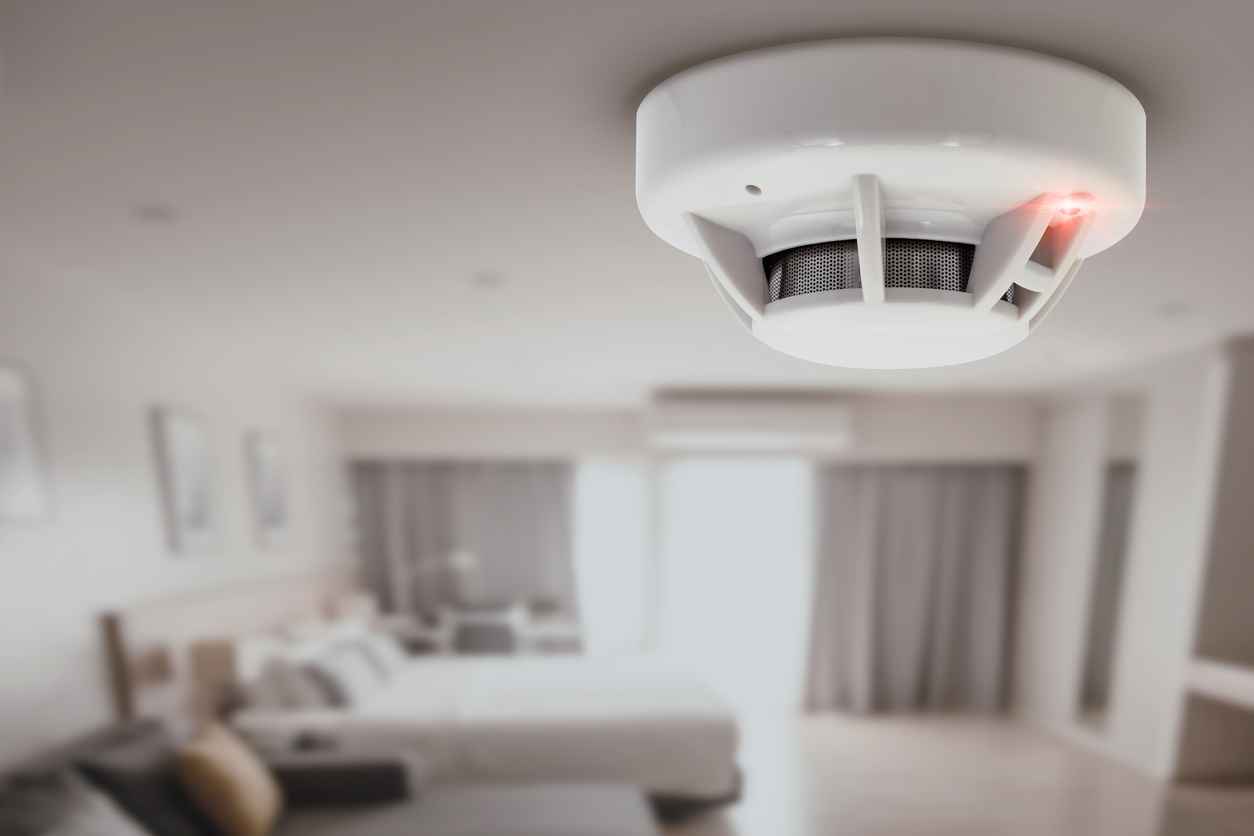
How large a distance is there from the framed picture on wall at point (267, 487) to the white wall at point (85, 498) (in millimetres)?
299

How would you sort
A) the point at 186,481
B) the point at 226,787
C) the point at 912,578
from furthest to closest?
the point at 912,578
the point at 186,481
the point at 226,787

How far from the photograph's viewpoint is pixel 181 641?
298cm

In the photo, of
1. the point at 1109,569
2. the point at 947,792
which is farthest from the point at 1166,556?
the point at 947,792

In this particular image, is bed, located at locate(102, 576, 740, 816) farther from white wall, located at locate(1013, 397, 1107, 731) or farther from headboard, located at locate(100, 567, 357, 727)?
white wall, located at locate(1013, 397, 1107, 731)

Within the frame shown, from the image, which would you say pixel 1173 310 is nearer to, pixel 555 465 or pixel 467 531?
pixel 555 465

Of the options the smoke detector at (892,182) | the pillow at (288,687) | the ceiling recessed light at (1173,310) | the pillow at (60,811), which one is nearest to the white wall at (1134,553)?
the ceiling recessed light at (1173,310)

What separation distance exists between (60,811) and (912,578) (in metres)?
5.03

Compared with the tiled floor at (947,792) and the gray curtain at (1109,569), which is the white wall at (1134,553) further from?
the tiled floor at (947,792)

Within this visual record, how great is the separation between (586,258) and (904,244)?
1.21m

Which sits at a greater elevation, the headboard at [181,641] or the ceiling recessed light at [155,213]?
the ceiling recessed light at [155,213]

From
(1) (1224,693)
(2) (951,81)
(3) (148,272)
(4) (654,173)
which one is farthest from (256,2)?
(1) (1224,693)

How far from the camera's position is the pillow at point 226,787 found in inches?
89.2

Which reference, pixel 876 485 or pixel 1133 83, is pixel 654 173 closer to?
pixel 1133 83

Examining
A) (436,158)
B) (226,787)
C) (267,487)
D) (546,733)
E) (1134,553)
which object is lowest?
(546,733)
